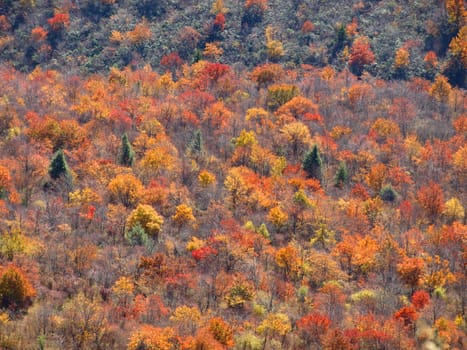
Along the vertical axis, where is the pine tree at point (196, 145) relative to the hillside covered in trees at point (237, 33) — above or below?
below

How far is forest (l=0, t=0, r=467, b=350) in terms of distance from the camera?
5225cm

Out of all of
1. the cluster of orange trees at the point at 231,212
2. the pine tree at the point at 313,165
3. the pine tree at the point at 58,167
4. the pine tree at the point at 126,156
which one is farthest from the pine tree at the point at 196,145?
the pine tree at the point at 58,167

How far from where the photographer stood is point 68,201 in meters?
68.6

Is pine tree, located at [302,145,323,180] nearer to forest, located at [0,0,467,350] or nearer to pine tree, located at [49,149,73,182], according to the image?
forest, located at [0,0,467,350]

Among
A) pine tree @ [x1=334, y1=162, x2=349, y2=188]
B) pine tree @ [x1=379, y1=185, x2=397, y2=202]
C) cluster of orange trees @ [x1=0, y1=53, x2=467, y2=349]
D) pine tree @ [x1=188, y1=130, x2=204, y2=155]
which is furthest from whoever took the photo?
pine tree @ [x1=188, y1=130, x2=204, y2=155]

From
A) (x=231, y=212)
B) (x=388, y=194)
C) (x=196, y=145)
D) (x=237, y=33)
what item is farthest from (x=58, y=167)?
(x=237, y=33)

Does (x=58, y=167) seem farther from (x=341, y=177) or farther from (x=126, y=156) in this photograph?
(x=341, y=177)

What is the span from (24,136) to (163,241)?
31.1 m

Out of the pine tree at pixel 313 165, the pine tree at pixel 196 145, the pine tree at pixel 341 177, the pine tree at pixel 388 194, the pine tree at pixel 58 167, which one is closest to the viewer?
the pine tree at pixel 58 167

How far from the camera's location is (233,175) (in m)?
78.6

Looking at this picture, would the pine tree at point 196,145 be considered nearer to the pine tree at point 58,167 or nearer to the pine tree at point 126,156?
the pine tree at point 126,156

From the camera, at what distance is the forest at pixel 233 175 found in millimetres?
52250

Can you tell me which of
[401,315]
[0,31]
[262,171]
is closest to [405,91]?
[262,171]

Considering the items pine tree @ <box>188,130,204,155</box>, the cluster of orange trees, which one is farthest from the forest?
pine tree @ <box>188,130,204,155</box>
